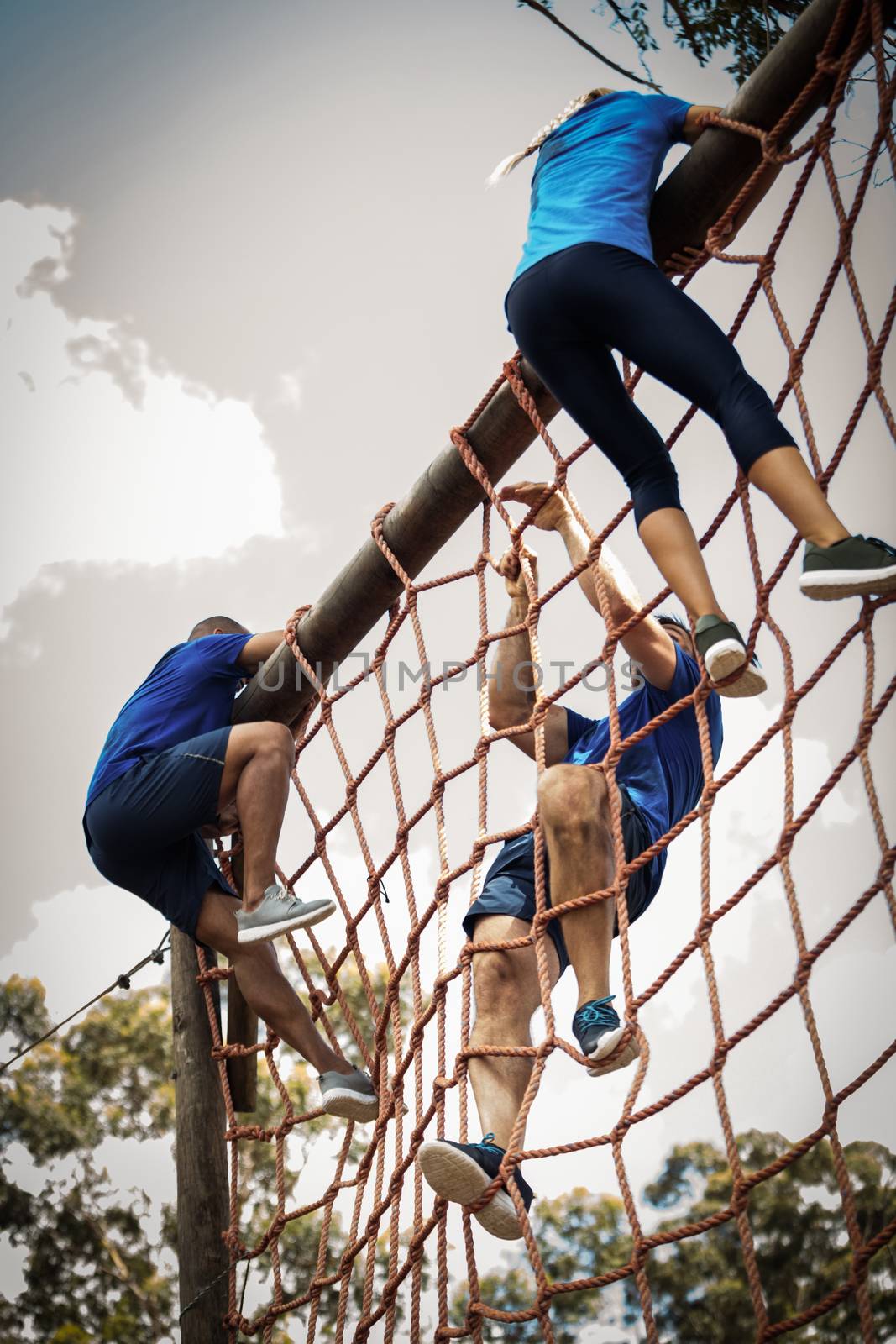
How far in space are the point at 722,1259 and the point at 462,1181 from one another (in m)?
7.72

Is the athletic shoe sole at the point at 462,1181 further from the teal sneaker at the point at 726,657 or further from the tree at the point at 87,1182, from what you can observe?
the tree at the point at 87,1182

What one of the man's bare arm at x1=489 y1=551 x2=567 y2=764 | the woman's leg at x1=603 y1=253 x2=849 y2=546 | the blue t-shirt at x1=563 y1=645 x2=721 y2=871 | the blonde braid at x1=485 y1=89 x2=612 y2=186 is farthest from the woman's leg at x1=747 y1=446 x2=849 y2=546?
the man's bare arm at x1=489 y1=551 x2=567 y2=764

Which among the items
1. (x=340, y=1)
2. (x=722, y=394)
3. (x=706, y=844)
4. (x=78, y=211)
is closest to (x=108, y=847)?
(x=706, y=844)

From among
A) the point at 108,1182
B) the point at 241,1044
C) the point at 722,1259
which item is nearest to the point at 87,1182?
the point at 108,1182

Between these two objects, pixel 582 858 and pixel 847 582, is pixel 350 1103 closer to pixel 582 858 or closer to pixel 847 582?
pixel 582 858

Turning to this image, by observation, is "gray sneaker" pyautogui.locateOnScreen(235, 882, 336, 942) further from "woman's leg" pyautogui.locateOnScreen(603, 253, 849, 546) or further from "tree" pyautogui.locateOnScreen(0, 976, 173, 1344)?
"tree" pyautogui.locateOnScreen(0, 976, 173, 1344)

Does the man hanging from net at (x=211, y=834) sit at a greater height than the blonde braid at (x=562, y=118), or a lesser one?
lesser

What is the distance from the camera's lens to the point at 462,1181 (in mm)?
1641

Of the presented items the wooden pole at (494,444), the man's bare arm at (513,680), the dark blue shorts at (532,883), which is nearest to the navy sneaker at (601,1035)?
the dark blue shorts at (532,883)

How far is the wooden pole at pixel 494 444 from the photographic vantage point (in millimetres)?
1765

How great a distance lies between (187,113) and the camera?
48.8ft

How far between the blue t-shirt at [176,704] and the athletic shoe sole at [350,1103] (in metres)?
0.67

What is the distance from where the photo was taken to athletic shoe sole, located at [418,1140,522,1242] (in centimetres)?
163

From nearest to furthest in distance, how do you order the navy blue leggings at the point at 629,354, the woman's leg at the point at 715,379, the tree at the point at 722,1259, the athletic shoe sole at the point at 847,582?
the athletic shoe sole at the point at 847,582
the woman's leg at the point at 715,379
the navy blue leggings at the point at 629,354
the tree at the point at 722,1259
